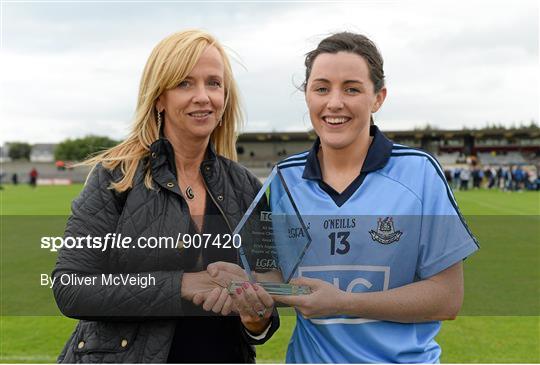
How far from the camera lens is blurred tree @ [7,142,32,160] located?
8334 cm

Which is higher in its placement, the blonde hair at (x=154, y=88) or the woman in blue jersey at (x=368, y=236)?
the blonde hair at (x=154, y=88)

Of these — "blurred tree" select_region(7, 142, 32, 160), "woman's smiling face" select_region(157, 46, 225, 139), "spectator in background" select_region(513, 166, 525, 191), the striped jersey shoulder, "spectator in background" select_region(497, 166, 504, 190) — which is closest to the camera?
"woman's smiling face" select_region(157, 46, 225, 139)

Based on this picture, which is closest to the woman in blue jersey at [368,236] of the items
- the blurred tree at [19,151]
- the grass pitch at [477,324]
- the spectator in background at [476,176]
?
the grass pitch at [477,324]

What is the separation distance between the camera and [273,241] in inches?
82.1

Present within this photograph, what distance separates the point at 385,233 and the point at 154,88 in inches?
39.6

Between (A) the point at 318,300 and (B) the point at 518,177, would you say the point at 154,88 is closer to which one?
(A) the point at 318,300

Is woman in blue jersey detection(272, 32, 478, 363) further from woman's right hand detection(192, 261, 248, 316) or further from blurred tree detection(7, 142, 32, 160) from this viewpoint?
blurred tree detection(7, 142, 32, 160)

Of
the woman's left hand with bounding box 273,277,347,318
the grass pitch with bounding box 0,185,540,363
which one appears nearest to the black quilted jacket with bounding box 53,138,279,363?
the woman's left hand with bounding box 273,277,347,318

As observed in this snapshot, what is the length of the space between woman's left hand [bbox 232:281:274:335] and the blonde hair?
521 mm

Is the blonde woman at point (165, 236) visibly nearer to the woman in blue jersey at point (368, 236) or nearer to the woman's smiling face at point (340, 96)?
the woman in blue jersey at point (368, 236)

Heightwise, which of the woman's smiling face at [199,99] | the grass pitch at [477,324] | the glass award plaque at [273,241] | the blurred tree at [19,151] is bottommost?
the blurred tree at [19,151]

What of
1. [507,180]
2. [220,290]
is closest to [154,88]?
[220,290]

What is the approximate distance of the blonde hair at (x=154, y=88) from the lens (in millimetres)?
2043

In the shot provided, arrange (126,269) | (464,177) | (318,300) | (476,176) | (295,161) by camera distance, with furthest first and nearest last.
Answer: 1. (476,176)
2. (464,177)
3. (295,161)
4. (126,269)
5. (318,300)
